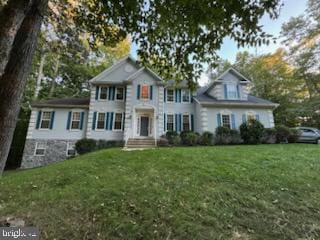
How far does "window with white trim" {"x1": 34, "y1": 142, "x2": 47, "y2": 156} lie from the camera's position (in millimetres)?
14694

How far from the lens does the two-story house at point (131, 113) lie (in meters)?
15.1

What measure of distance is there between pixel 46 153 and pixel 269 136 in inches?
626

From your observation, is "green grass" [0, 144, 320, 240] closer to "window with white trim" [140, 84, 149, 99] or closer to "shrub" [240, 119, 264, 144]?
"shrub" [240, 119, 264, 144]

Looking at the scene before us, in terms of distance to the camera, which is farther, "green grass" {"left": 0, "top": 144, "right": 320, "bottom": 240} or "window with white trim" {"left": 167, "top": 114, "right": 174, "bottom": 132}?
"window with white trim" {"left": 167, "top": 114, "right": 174, "bottom": 132}

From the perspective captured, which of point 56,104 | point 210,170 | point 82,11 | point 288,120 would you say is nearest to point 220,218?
point 210,170

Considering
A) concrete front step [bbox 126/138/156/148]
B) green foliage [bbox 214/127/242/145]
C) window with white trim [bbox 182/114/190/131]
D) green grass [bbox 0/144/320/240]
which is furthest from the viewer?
window with white trim [bbox 182/114/190/131]

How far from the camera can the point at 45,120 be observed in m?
15.3

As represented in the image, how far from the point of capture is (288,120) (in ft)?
73.9

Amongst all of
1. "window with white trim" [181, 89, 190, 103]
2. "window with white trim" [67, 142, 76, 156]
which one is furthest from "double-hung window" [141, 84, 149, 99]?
"window with white trim" [67, 142, 76, 156]

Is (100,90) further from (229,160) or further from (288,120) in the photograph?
(288,120)

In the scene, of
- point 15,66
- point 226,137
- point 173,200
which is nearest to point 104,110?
point 226,137

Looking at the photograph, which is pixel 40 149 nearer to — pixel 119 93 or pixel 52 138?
pixel 52 138

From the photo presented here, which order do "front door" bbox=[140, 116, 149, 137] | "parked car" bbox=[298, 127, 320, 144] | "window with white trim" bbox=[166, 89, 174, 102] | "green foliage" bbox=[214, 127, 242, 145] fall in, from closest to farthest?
"green foliage" bbox=[214, 127, 242, 145], "parked car" bbox=[298, 127, 320, 144], "front door" bbox=[140, 116, 149, 137], "window with white trim" bbox=[166, 89, 174, 102]

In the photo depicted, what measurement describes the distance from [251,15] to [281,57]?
73.6ft
